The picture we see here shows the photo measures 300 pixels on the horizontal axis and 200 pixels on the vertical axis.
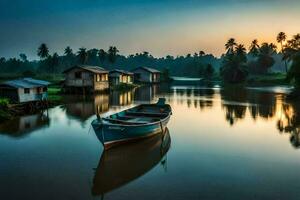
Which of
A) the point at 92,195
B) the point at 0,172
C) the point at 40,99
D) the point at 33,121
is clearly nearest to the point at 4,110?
the point at 33,121

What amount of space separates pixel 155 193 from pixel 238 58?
308 feet

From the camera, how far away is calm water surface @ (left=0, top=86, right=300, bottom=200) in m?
12.5

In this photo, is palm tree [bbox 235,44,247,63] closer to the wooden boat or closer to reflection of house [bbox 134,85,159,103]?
reflection of house [bbox 134,85,159,103]

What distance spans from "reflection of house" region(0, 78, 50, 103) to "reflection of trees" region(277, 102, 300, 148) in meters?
27.2

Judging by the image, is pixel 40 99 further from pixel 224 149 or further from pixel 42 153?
pixel 224 149

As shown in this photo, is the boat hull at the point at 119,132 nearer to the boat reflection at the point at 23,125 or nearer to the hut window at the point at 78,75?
the boat reflection at the point at 23,125

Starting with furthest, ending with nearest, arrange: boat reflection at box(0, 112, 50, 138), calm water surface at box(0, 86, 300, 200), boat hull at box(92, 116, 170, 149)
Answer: boat reflection at box(0, 112, 50, 138) < boat hull at box(92, 116, 170, 149) < calm water surface at box(0, 86, 300, 200)

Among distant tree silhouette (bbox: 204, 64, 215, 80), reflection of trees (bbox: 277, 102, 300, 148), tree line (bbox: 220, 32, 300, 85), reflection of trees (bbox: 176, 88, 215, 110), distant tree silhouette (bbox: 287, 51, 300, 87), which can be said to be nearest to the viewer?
reflection of trees (bbox: 277, 102, 300, 148)

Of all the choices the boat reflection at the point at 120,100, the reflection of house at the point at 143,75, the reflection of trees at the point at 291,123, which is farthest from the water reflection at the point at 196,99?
the reflection of house at the point at 143,75

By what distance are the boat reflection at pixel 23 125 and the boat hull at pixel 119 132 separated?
8.47m

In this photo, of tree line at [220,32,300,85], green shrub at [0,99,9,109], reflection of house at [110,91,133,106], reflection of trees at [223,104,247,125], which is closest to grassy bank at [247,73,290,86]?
tree line at [220,32,300,85]

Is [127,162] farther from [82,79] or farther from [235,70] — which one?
[235,70]

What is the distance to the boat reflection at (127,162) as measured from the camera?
13.6m

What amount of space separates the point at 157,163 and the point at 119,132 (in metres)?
3.22
